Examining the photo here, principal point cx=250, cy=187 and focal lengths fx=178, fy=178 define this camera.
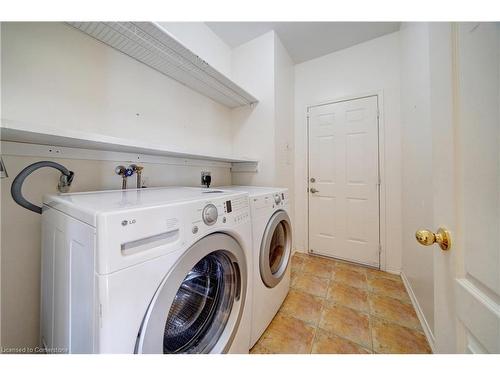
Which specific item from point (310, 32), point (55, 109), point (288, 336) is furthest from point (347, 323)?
point (310, 32)

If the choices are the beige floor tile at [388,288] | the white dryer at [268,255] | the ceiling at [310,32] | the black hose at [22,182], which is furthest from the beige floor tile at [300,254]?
the ceiling at [310,32]

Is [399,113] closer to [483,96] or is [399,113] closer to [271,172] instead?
[271,172]

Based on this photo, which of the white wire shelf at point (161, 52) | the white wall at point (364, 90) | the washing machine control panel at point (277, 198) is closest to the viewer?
the white wire shelf at point (161, 52)

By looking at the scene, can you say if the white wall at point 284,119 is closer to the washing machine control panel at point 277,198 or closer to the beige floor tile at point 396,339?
the washing machine control panel at point 277,198

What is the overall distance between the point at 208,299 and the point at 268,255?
45cm

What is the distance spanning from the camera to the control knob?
69cm

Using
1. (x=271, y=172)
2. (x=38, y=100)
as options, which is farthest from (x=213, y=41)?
(x=38, y=100)

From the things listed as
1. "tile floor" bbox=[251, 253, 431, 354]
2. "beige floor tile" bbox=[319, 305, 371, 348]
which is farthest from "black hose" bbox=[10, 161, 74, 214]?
"beige floor tile" bbox=[319, 305, 371, 348]

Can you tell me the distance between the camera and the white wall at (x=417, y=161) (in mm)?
1174

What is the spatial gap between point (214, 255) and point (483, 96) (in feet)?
3.04

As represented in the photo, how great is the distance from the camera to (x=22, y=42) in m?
0.86

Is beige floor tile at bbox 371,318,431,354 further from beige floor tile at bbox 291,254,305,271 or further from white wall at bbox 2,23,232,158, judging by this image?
white wall at bbox 2,23,232,158

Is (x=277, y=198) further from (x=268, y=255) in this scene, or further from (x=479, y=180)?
(x=479, y=180)

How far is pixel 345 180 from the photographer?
216 centimetres
